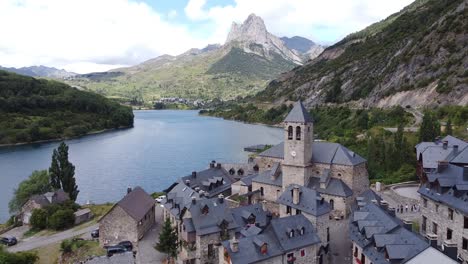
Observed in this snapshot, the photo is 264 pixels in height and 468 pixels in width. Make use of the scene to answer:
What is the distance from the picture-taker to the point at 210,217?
123 ft

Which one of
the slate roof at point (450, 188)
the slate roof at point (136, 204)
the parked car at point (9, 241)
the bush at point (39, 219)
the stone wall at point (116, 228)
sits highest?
the slate roof at point (450, 188)

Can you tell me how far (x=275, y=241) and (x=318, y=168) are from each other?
672 inches

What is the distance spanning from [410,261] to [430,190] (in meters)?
12.7

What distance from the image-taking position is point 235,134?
149875 millimetres

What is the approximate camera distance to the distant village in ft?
96.9

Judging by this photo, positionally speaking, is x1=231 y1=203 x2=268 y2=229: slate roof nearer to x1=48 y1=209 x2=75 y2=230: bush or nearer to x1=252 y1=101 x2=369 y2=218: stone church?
x1=252 y1=101 x2=369 y2=218: stone church

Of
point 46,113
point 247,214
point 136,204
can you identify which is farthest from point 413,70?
point 46,113

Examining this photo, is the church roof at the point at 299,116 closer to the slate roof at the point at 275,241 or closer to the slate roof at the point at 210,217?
the slate roof at the point at 210,217

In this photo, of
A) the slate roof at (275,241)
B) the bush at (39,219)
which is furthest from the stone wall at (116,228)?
the slate roof at (275,241)

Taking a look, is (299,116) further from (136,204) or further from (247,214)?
(136,204)

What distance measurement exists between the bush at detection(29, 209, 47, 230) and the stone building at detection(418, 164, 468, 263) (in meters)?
47.2

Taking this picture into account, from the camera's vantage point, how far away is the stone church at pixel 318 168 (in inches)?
1743

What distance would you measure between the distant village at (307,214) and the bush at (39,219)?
8.54ft

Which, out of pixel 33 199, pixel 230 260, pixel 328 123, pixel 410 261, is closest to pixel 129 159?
pixel 33 199
